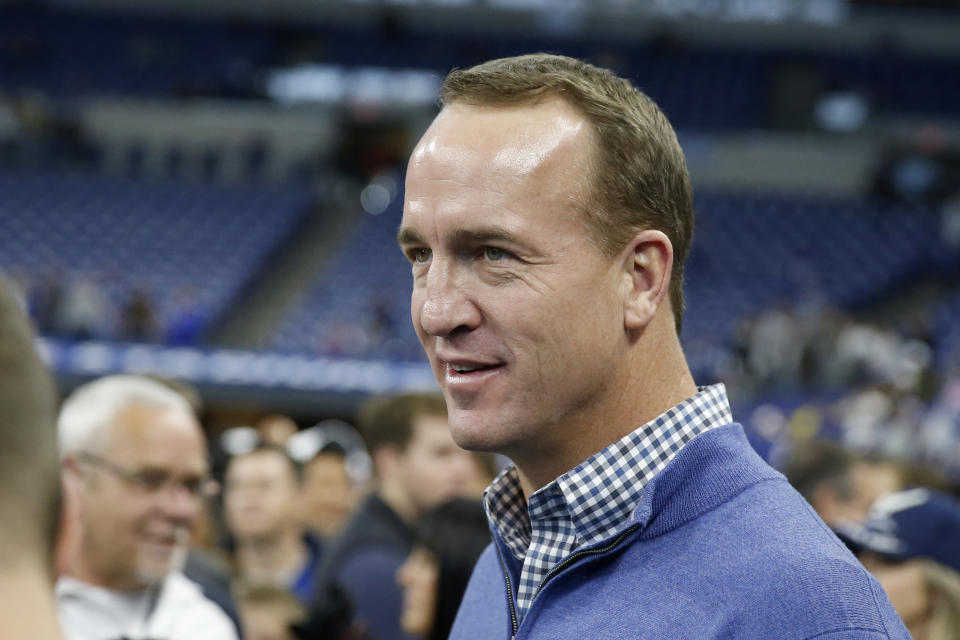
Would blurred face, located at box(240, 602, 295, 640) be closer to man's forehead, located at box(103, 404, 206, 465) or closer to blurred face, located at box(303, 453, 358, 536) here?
man's forehead, located at box(103, 404, 206, 465)

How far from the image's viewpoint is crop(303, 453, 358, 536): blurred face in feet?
18.4

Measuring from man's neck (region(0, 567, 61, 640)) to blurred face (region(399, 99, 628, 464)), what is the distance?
2.32ft

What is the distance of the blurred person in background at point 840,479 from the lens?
404cm

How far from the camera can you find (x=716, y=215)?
812 inches

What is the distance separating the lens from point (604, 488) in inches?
54.0

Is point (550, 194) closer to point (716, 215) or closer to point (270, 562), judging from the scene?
point (270, 562)

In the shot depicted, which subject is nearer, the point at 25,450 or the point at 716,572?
the point at 25,450

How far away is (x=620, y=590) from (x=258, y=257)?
19.0 metres

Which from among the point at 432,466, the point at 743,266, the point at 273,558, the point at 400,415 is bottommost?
the point at 743,266

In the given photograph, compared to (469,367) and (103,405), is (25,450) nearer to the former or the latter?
(469,367)

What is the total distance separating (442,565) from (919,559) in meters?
1.18

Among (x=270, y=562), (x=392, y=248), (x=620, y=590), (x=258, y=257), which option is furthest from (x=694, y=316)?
(x=620, y=590)

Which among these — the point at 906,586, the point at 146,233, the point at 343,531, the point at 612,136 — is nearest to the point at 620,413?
the point at 612,136

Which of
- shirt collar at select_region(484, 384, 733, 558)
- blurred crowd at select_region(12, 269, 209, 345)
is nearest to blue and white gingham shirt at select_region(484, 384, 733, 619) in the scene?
shirt collar at select_region(484, 384, 733, 558)
